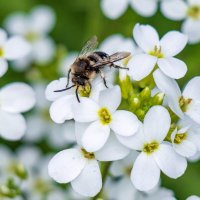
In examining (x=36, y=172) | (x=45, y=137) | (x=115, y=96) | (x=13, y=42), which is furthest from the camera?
(x=45, y=137)

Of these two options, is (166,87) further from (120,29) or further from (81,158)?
(120,29)

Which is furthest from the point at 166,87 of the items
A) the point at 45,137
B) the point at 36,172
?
the point at 45,137

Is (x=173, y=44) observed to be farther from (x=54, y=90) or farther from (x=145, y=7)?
(x=145, y=7)

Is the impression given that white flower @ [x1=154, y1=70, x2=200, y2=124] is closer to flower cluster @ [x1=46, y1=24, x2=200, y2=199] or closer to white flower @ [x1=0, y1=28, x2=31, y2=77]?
flower cluster @ [x1=46, y1=24, x2=200, y2=199]

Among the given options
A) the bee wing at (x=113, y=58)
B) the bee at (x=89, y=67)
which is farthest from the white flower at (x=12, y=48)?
the bee wing at (x=113, y=58)

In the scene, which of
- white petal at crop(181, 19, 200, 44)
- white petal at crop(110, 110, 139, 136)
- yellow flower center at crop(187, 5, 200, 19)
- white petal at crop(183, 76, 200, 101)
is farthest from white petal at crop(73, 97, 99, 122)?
yellow flower center at crop(187, 5, 200, 19)

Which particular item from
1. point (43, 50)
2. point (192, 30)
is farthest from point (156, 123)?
point (43, 50)

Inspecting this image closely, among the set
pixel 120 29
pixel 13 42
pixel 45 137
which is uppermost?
pixel 13 42
